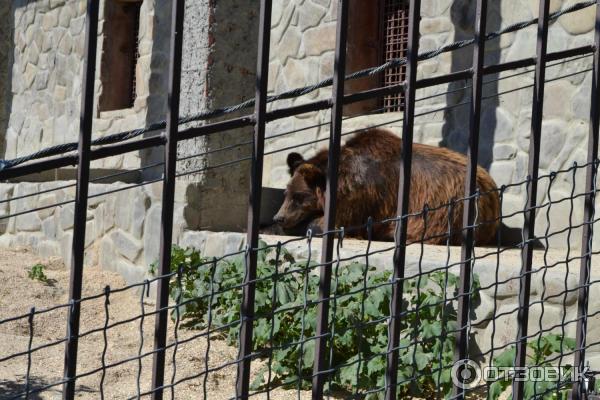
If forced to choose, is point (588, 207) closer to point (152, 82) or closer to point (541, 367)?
point (541, 367)

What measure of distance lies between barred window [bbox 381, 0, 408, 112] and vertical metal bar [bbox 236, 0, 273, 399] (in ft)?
18.2

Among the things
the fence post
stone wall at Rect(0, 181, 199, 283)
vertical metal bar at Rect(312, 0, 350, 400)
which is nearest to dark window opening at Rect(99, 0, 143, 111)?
stone wall at Rect(0, 181, 199, 283)

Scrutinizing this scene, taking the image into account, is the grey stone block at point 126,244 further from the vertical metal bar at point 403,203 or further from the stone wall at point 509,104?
the vertical metal bar at point 403,203

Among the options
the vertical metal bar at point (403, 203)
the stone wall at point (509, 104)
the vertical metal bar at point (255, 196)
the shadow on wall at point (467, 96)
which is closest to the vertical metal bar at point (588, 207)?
the vertical metal bar at point (403, 203)

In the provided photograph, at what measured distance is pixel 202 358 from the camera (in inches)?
192

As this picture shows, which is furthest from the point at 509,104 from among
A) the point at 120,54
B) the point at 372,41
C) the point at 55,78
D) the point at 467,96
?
the point at 55,78

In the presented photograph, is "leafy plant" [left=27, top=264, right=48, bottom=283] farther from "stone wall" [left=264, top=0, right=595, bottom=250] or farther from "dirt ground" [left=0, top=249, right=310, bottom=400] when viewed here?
"stone wall" [left=264, top=0, right=595, bottom=250]

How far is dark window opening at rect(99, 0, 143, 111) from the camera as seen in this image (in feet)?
34.5

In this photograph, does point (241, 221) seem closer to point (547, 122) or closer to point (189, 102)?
point (189, 102)

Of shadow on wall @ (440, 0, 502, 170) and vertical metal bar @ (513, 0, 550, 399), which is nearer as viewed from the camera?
vertical metal bar @ (513, 0, 550, 399)

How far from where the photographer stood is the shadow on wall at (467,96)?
22.1ft

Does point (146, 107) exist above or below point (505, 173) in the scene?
above

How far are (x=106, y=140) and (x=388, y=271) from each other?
8.83 feet

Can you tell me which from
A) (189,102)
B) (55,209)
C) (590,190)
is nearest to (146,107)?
(55,209)
